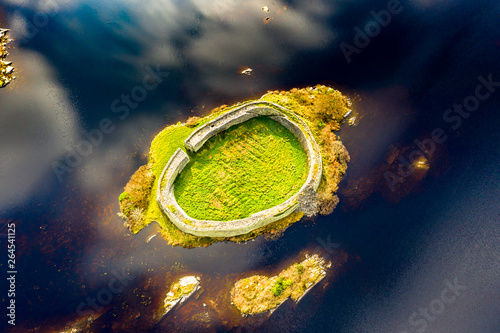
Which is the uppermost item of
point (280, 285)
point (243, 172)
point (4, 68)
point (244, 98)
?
point (244, 98)

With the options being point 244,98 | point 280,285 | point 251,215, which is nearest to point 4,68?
point 244,98

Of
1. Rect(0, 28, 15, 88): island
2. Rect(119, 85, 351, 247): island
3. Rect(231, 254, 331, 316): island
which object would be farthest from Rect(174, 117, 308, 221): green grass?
Rect(0, 28, 15, 88): island

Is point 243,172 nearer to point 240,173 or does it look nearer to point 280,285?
point 240,173

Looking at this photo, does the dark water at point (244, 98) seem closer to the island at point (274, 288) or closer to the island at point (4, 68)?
the island at point (4, 68)

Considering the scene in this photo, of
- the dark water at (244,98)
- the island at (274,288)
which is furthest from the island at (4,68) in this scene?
the island at (274,288)

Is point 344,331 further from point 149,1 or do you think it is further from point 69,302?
point 149,1
